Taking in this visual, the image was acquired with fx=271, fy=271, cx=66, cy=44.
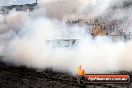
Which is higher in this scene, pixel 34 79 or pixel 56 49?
pixel 56 49

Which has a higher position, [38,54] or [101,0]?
[101,0]

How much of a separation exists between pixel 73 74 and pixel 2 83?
14.8 ft

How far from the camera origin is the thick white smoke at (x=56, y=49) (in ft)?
63.4

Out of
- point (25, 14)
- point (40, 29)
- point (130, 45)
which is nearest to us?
point (130, 45)

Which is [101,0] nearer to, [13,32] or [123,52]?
[13,32]

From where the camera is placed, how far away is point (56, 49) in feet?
76.7

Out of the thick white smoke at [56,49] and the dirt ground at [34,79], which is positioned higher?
the thick white smoke at [56,49]

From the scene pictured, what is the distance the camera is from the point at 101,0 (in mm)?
34094

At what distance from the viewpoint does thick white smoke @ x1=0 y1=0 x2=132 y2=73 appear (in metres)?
19.3

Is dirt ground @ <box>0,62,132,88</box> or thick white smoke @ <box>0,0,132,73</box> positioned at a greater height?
thick white smoke @ <box>0,0,132,73</box>

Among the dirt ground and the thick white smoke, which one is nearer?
the dirt ground

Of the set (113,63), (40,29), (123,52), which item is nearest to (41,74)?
(113,63)

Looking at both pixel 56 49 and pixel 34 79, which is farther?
pixel 56 49

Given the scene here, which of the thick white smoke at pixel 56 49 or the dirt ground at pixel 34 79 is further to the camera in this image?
the thick white smoke at pixel 56 49
